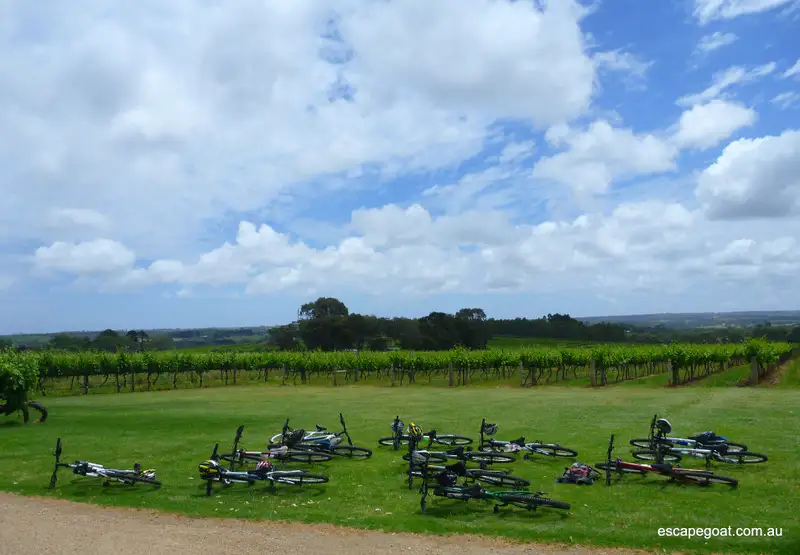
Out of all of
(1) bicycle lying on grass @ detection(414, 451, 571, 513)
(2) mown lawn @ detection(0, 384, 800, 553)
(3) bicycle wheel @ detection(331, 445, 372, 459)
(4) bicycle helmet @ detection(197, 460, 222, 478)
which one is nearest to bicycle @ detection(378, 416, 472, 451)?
(2) mown lawn @ detection(0, 384, 800, 553)

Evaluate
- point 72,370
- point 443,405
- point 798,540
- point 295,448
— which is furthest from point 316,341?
point 798,540

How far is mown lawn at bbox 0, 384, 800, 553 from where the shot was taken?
397 inches

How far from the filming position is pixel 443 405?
2955cm

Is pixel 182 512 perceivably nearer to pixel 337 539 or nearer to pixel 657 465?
pixel 337 539

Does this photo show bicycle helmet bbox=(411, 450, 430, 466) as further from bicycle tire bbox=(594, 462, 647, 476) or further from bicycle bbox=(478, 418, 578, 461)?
bicycle tire bbox=(594, 462, 647, 476)

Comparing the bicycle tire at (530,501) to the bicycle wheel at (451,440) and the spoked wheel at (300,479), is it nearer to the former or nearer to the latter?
the spoked wheel at (300,479)

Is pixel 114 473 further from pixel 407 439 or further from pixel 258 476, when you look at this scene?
pixel 407 439

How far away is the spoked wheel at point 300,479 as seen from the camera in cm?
1274

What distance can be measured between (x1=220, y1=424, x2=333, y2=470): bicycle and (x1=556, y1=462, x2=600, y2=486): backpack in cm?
590

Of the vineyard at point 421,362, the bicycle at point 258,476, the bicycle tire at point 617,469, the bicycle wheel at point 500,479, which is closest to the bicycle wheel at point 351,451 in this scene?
the bicycle at point 258,476

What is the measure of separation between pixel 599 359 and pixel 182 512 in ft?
141

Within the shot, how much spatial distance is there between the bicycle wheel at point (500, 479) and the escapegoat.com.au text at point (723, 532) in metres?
2.89

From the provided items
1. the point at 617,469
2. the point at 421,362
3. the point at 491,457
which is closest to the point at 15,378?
the point at 491,457

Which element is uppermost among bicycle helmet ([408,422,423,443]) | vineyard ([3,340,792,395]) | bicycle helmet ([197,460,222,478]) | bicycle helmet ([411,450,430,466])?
bicycle helmet ([408,422,423,443])
